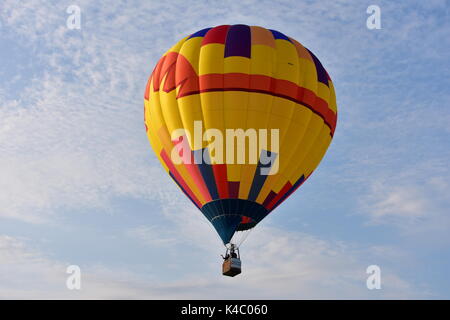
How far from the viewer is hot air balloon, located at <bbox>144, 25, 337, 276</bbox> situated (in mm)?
24484

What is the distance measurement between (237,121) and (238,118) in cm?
11

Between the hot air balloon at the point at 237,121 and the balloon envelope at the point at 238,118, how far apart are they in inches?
1.3

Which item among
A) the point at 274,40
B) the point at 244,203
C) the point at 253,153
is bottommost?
the point at 244,203

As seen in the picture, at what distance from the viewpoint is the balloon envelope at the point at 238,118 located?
24.5 metres

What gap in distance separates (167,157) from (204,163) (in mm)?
1820

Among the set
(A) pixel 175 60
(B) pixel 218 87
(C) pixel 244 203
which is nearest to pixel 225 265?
(C) pixel 244 203

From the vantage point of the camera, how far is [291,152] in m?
25.1

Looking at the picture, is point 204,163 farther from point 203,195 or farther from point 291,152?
point 291,152

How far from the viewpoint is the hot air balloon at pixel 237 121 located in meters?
24.5

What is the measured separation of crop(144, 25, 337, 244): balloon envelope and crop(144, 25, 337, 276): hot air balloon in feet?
0.11
